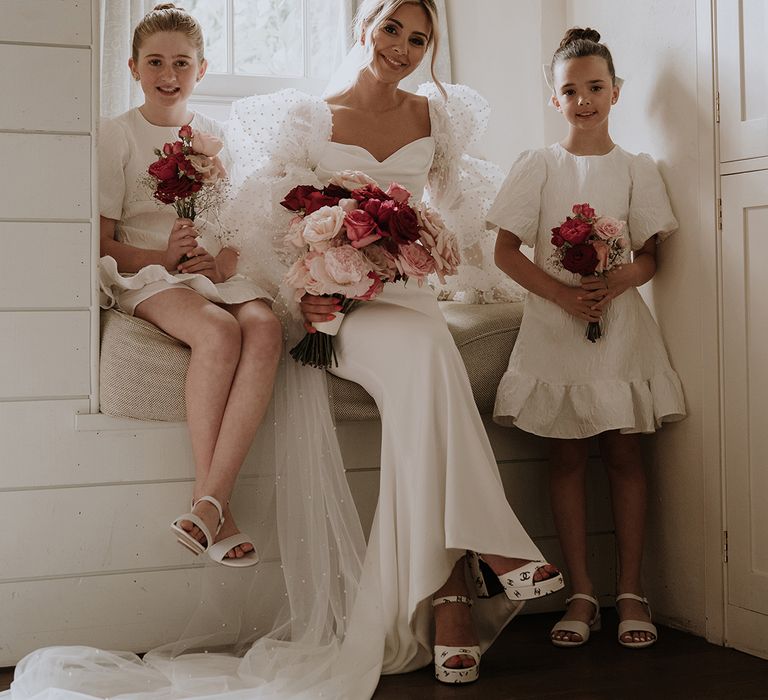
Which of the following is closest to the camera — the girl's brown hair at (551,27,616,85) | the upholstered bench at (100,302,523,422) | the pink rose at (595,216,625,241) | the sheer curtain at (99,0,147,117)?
the upholstered bench at (100,302,523,422)

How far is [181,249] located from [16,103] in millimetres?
496

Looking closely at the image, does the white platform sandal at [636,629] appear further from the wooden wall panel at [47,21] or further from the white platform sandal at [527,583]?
the wooden wall panel at [47,21]

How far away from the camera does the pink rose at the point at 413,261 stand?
218cm

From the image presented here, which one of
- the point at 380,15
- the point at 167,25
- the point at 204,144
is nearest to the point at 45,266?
the point at 204,144

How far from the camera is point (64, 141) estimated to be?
2.22 m

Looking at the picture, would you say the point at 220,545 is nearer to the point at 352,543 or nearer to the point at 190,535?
the point at 190,535

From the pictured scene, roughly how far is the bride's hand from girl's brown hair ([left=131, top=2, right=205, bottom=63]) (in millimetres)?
848

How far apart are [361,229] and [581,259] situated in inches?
22.0

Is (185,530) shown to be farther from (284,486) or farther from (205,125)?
(205,125)

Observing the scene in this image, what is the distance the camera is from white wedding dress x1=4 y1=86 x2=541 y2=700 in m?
2.00

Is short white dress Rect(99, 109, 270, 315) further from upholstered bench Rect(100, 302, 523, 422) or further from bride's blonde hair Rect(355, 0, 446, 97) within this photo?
bride's blonde hair Rect(355, 0, 446, 97)

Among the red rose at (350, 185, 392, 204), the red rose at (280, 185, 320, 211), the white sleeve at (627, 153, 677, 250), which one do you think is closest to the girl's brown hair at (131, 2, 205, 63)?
the red rose at (280, 185, 320, 211)

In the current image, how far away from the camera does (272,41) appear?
11.8ft

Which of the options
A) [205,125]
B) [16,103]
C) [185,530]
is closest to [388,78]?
[205,125]
